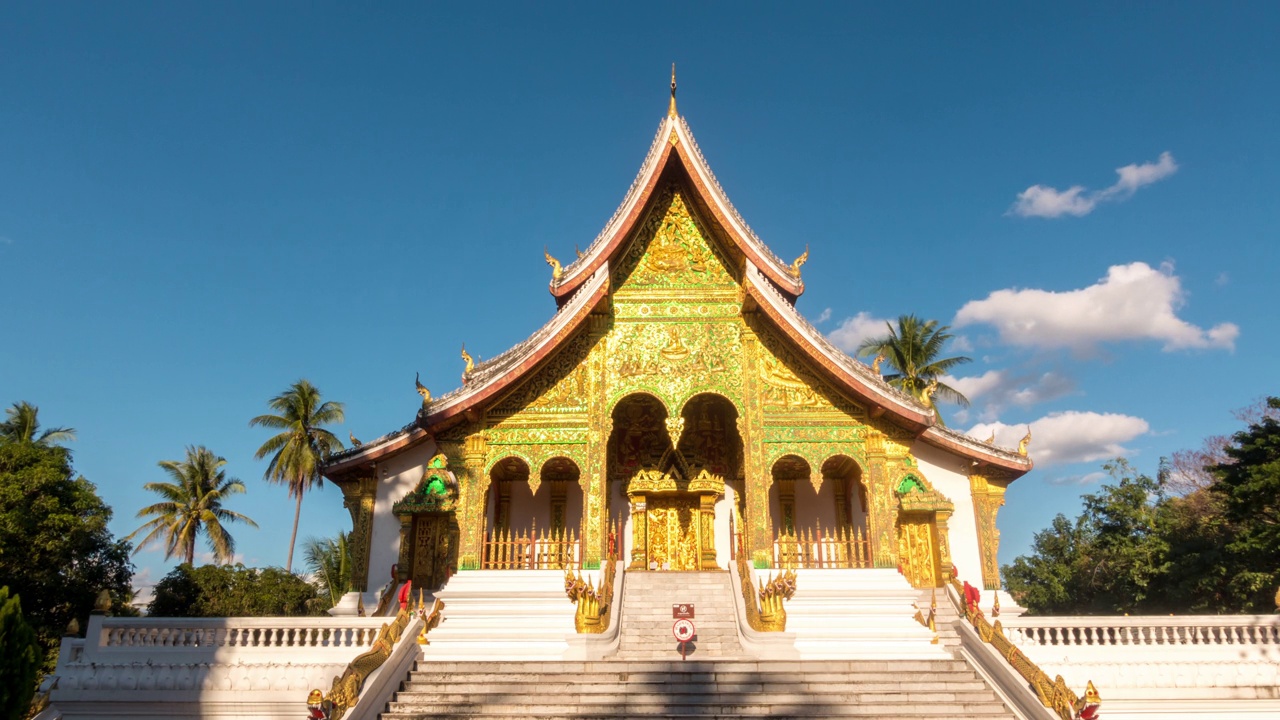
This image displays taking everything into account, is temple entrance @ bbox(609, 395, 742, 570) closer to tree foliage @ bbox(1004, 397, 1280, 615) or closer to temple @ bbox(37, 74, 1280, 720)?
temple @ bbox(37, 74, 1280, 720)

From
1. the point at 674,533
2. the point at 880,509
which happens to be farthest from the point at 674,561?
the point at 880,509

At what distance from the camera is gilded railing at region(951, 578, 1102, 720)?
7.41 m

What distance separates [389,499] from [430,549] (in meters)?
1.24

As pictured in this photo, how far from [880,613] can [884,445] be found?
330 cm

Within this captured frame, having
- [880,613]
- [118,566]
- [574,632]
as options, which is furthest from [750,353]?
[118,566]

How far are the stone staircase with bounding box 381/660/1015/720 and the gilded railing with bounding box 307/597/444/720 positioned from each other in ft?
1.51

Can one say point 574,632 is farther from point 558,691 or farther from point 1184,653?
point 1184,653

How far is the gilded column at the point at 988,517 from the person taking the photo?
1381 centimetres

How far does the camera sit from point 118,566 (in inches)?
629

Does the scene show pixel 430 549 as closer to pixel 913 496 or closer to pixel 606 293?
pixel 606 293

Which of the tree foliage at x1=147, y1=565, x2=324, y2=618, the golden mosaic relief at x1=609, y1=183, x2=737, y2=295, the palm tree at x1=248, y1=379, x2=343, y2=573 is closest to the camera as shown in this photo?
the golden mosaic relief at x1=609, y1=183, x2=737, y2=295

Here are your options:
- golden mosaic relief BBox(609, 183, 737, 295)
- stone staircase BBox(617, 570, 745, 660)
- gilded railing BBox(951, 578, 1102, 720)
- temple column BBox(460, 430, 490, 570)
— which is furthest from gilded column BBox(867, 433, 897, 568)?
temple column BBox(460, 430, 490, 570)

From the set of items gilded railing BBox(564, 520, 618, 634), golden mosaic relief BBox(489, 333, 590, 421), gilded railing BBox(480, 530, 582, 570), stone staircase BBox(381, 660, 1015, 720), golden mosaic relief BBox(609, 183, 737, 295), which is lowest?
stone staircase BBox(381, 660, 1015, 720)

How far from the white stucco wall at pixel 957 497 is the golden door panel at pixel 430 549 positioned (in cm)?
834
